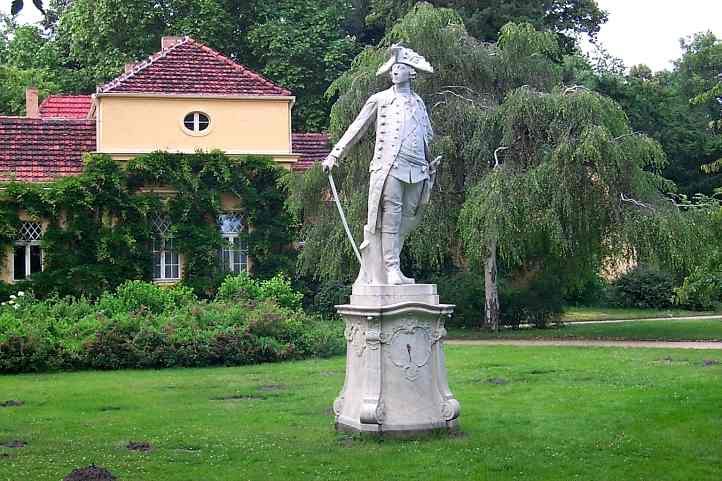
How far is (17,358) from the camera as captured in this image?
17344 mm

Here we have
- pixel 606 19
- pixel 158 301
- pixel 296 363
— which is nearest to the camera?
pixel 296 363

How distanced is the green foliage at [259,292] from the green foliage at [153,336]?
299cm

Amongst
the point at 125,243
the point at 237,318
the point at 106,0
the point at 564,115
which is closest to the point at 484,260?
the point at 564,115

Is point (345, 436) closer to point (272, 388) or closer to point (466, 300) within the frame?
point (272, 388)

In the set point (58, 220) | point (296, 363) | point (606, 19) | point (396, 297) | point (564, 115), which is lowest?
point (296, 363)

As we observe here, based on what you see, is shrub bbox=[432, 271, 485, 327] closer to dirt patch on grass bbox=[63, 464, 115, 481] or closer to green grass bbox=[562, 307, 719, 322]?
green grass bbox=[562, 307, 719, 322]

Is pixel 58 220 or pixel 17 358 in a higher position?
pixel 58 220

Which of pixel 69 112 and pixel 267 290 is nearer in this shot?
pixel 267 290

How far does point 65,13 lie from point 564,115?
28042 millimetres

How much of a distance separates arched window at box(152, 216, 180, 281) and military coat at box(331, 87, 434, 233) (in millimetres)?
19169

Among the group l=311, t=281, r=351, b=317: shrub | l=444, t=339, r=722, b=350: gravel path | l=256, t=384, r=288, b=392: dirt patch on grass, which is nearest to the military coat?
l=256, t=384, r=288, b=392: dirt patch on grass

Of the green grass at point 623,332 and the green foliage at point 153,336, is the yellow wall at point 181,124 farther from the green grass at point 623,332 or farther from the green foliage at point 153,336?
the green foliage at point 153,336

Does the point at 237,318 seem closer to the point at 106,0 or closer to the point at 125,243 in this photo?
the point at 125,243

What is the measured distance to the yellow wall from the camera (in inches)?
1163
